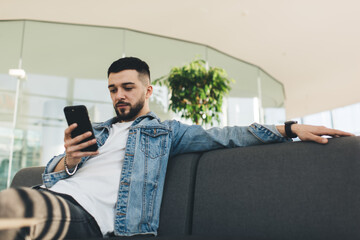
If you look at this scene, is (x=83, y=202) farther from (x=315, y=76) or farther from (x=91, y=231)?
(x=315, y=76)

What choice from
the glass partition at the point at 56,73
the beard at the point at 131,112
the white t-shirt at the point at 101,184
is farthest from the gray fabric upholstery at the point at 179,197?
the glass partition at the point at 56,73

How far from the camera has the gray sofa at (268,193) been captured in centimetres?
96

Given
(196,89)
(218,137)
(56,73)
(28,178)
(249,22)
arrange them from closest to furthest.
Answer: (218,137)
(28,178)
(196,89)
(56,73)
(249,22)

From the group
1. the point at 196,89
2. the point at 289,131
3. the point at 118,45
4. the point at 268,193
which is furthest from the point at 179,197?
the point at 118,45

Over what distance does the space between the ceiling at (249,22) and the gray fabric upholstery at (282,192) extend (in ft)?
12.4

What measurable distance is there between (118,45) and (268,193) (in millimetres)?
4422

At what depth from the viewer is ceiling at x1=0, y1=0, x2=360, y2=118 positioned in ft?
14.8

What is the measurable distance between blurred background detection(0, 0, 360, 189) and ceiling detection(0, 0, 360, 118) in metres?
0.02

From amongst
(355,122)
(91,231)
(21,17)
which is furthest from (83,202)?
(355,122)

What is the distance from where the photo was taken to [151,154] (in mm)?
1391

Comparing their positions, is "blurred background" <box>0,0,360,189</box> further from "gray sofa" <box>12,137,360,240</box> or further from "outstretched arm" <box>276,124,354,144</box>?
"outstretched arm" <box>276,124,354,144</box>

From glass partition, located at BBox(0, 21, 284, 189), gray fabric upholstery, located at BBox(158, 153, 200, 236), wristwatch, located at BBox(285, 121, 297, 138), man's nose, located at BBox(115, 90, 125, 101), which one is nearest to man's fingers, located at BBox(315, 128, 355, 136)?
wristwatch, located at BBox(285, 121, 297, 138)

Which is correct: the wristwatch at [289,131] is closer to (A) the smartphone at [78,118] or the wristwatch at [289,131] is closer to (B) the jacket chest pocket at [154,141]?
(B) the jacket chest pocket at [154,141]

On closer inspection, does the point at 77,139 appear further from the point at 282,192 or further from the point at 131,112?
the point at 282,192
